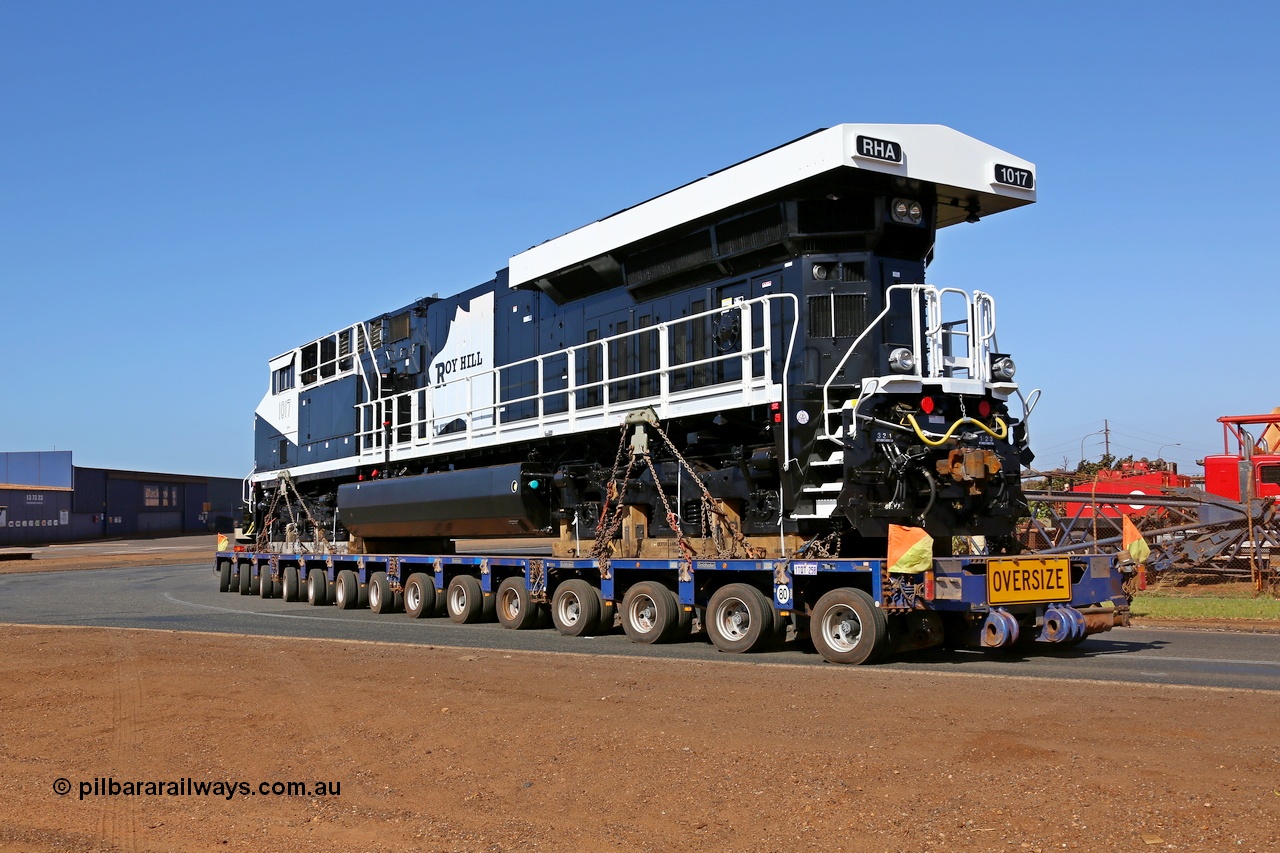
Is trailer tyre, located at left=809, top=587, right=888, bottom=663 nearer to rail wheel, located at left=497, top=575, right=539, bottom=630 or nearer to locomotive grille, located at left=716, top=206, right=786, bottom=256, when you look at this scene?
locomotive grille, located at left=716, top=206, right=786, bottom=256

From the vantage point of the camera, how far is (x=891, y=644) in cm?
1228

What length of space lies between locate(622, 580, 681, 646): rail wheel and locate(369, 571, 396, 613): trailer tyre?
23.9 ft

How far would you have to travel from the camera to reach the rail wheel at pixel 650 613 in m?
14.9

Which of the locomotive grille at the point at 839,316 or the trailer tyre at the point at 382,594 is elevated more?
the locomotive grille at the point at 839,316

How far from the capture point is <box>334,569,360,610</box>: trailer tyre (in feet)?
75.4

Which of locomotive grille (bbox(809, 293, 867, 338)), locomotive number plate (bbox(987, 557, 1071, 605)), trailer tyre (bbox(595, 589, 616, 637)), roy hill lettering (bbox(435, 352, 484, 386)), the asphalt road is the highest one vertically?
roy hill lettering (bbox(435, 352, 484, 386))

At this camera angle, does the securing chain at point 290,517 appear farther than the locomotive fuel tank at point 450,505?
Yes

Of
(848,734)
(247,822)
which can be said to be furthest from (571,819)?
(848,734)

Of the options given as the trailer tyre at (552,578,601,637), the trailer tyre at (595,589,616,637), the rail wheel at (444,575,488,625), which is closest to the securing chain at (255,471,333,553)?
the rail wheel at (444,575,488,625)

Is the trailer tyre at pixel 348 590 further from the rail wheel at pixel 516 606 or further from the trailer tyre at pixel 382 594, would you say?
the rail wheel at pixel 516 606

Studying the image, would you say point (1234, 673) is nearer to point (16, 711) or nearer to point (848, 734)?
point (848, 734)

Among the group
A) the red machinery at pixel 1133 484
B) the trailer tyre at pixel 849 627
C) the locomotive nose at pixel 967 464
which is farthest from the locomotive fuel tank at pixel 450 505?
the red machinery at pixel 1133 484

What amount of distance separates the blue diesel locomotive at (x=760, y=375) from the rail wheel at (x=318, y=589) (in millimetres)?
5064

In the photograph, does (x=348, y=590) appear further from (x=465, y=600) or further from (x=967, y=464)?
(x=967, y=464)
